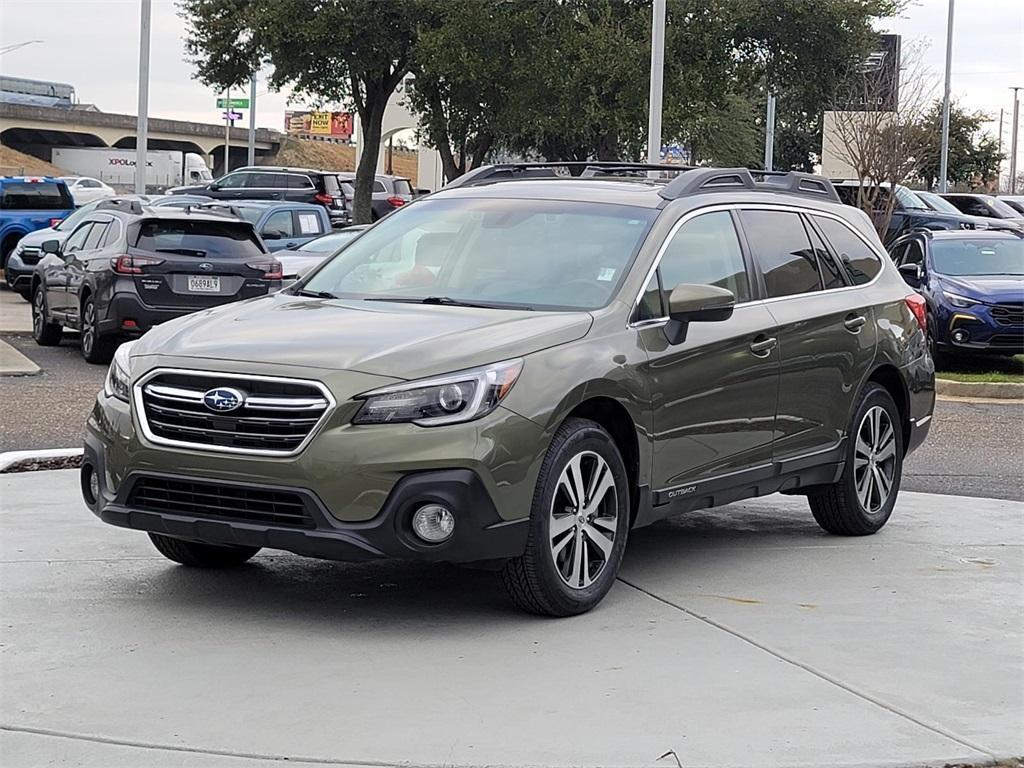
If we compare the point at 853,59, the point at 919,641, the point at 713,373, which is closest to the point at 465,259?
the point at 713,373

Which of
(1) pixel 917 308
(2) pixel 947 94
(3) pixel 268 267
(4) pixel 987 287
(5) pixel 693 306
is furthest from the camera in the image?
(2) pixel 947 94

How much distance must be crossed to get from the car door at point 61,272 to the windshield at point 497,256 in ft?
34.6

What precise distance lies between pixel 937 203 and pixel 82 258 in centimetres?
2305

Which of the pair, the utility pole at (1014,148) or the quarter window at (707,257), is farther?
the utility pole at (1014,148)

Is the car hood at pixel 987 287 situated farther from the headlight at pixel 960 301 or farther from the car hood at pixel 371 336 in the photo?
the car hood at pixel 371 336

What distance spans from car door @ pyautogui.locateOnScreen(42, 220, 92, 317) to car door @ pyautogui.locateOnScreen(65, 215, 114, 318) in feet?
0.26

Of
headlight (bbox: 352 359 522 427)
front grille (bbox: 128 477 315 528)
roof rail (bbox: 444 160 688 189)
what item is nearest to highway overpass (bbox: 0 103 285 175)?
roof rail (bbox: 444 160 688 189)

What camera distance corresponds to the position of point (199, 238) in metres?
16.3

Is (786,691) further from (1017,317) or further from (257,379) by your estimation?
(1017,317)

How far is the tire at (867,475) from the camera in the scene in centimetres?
818

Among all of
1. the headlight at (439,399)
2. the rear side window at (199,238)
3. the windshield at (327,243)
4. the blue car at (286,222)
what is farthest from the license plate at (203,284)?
the headlight at (439,399)

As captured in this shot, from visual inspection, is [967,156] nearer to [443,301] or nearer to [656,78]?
[656,78]

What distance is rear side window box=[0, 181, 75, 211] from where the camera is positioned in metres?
29.7

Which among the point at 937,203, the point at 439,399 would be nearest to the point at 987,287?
the point at 439,399
